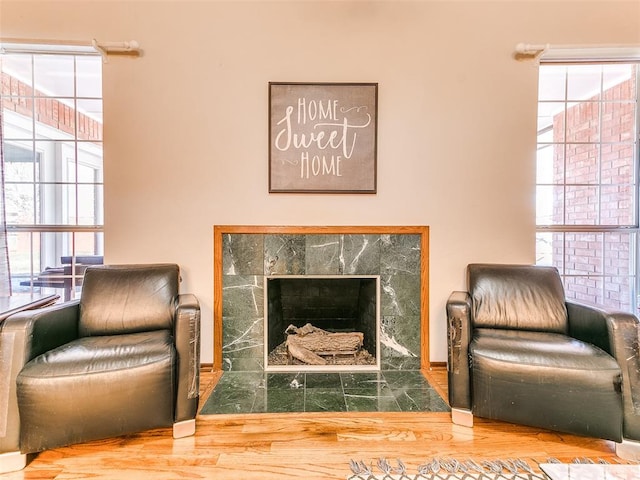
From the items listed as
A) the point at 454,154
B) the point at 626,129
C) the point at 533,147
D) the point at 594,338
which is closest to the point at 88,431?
the point at 594,338

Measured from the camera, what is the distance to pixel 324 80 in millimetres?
2426

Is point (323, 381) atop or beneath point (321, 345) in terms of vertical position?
beneath

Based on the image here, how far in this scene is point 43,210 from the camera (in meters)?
2.58

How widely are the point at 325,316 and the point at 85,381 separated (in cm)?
169

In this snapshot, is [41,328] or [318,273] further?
[318,273]

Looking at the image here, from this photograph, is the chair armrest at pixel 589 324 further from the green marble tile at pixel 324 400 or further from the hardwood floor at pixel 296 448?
the green marble tile at pixel 324 400

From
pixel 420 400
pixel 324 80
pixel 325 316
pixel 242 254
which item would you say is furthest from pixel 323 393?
pixel 324 80

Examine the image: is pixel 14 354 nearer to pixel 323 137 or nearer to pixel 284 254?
pixel 284 254

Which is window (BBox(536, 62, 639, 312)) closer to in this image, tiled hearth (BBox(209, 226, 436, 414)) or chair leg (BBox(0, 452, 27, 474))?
tiled hearth (BBox(209, 226, 436, 414))

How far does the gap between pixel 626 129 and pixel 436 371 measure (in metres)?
2.48

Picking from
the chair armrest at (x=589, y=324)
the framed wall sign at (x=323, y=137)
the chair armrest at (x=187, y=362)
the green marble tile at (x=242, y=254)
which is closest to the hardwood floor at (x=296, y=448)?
the chair armrest at (x=187, y=362)

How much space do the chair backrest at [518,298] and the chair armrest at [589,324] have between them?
48 mm

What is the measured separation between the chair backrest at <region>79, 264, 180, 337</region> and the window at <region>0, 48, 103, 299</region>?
0.76m

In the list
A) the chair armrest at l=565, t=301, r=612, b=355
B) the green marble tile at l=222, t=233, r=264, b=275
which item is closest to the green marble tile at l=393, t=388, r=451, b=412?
the chair armrest at l=565, t=301, r=612, b=355
